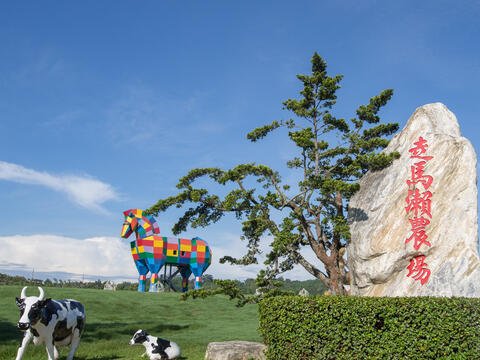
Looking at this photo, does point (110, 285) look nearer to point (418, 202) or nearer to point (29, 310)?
point (29, 310)

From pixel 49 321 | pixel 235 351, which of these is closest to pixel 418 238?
pixel 235 351

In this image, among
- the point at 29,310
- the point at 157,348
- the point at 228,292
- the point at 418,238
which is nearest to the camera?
the point at 29,310

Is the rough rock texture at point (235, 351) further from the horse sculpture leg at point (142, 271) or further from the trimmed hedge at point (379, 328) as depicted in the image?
the horse sculpture leg at point (142, 271)

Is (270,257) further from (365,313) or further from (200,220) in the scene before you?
(365,313)

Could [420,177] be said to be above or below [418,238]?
above

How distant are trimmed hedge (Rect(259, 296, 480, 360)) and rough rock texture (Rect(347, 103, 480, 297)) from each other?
224 centimetres

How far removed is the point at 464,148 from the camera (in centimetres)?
1131

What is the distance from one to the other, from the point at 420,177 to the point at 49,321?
10.5 m

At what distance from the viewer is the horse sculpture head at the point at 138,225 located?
2898 cm

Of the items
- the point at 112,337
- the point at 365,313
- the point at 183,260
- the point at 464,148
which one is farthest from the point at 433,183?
the point at 183,260

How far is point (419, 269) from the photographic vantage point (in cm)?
1110

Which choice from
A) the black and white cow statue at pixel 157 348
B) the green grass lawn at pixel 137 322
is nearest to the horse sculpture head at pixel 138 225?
the green grass lawn at pixel 137 322

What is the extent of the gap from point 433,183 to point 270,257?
5.76 meters

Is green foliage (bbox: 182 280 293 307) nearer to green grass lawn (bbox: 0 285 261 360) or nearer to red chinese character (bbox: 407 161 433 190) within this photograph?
green grass lawn (bbox: 0 285 261 360)
